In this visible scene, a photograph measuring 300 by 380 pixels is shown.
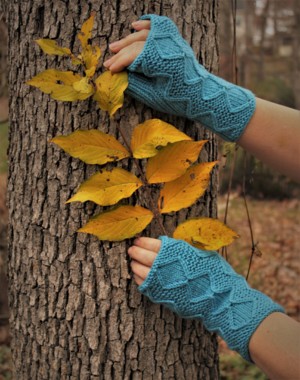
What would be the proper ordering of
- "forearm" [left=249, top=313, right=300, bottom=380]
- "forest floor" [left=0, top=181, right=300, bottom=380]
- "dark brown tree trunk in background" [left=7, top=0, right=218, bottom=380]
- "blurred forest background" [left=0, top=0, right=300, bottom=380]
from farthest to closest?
"blurred forest background" [left=0, top=0, right=300, bottom=380]
"forest floor" [left=0, top=181, right=300, bottom=380]
"dark brown tree trunk in background" [left=7, top=0, right=218, bottom=380]
"forearm" [left=249, top=313, right=300, bottom=380]

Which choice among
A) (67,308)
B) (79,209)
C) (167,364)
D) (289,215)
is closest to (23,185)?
(79,209)

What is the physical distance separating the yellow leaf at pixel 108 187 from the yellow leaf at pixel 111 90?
152 mm

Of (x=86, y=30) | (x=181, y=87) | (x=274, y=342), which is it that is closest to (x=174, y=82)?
(x=181, y=87)

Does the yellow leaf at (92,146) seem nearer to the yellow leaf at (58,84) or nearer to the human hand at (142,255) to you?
the yellow leaf at (58,84)

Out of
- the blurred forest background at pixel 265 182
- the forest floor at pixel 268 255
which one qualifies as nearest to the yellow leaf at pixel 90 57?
the blurred forest background at pixel 265 182

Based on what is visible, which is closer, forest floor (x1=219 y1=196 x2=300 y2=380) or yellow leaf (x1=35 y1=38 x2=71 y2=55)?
yellow leaf (x1=35 y1=38 x2=71 y2=55)

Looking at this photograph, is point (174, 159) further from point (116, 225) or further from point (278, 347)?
point (278, 347)

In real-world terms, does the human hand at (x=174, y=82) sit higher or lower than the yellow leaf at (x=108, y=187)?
higher

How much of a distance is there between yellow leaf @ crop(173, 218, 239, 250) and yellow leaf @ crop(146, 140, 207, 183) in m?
0.13

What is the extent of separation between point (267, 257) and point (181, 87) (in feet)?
14.6

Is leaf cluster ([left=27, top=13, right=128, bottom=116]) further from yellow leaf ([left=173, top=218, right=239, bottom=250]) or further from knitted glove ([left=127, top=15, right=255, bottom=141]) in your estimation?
yellow leaf ([left=173, top=218, right=239, bottom=250])

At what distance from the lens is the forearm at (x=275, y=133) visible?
3.68 ft

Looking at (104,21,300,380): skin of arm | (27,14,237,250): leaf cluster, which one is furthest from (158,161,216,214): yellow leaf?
(104,21,300,380): skin of arm

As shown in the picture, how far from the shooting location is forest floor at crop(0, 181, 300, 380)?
317 centimetres
